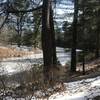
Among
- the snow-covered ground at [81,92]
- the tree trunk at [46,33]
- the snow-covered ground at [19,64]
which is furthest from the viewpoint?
the tree trunk at [46,33]

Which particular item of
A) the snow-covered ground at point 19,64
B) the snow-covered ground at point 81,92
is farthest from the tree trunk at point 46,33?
the snow-covered ground at point 81,92

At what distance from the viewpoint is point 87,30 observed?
29.7 meters

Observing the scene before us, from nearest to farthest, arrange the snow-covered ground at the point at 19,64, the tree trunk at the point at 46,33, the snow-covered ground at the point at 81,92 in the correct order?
the snow-covered ground at the point at 81,92, the snow-covered ground at the point at 19,64, the tree trunk at the point at 46,33

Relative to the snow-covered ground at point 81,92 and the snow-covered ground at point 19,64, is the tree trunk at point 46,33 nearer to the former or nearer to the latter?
the snow-covered ground at point 19,64

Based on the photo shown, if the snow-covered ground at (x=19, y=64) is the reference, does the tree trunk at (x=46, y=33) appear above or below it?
above

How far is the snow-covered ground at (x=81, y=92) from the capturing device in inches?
388

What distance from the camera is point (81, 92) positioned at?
1049 cm

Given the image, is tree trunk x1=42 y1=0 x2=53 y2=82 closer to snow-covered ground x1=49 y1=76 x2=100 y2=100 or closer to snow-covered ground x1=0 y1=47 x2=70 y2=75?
snow-covered ground x1=0 y1=47 x2=70 y2=75

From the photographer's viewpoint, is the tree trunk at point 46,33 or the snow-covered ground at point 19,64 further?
the tree trunk at point 46,33

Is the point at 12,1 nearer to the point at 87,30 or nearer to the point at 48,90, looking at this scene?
the point at 48,90

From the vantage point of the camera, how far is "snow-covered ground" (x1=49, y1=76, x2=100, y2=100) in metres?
9.86

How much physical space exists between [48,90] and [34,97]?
83 centimetres

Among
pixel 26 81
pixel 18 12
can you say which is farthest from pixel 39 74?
pixel 18 12

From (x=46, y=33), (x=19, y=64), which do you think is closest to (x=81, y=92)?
(x=46, y=33)
